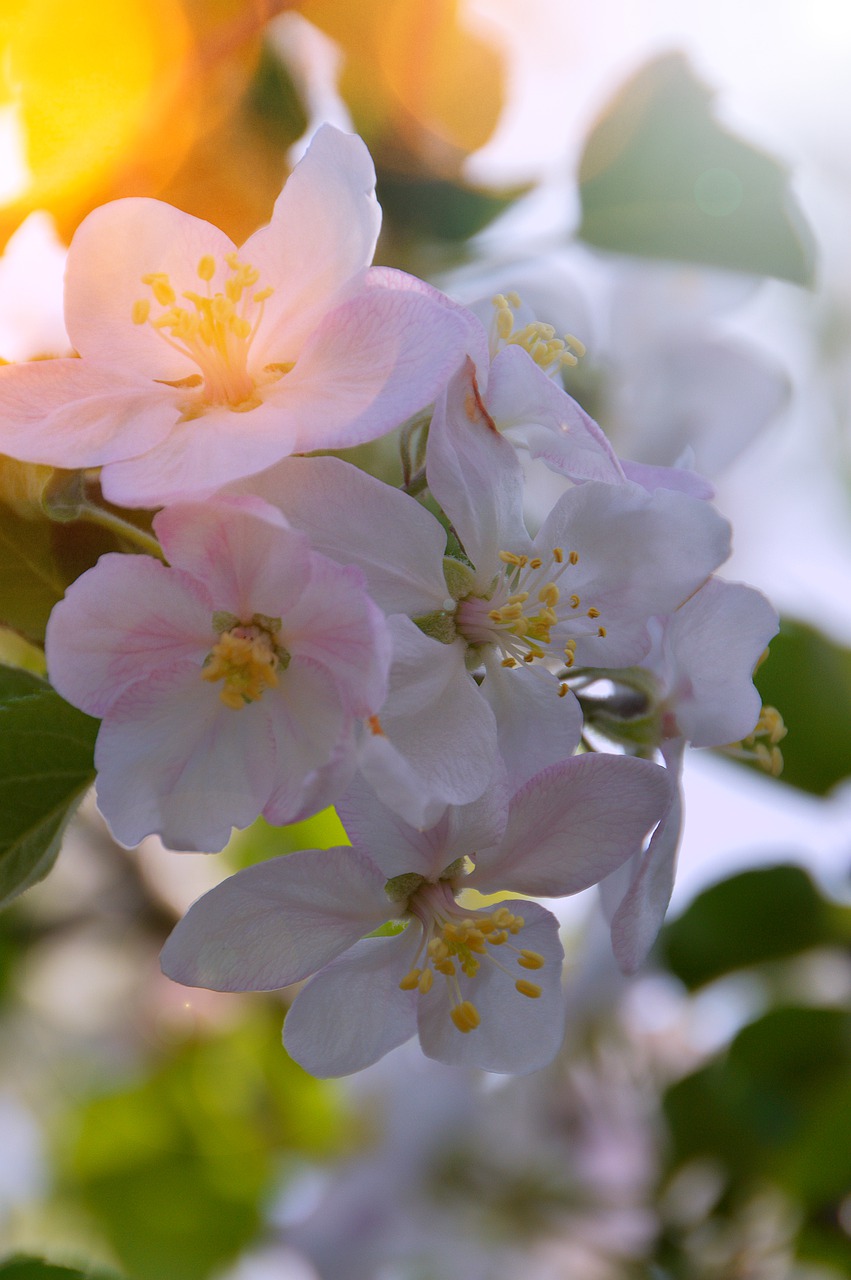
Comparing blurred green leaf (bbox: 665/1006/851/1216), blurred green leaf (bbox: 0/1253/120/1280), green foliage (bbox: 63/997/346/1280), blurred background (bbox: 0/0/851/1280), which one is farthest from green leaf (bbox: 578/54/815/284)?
green foliage (bbox: 63/997/346/1280)

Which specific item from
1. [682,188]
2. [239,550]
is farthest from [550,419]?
[682,188]

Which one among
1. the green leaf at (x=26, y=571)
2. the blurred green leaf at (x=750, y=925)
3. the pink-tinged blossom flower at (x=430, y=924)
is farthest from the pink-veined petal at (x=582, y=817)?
the blurred green leaf at (x=750, y=925)

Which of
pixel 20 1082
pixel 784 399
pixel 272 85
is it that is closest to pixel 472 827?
pixel 272 85

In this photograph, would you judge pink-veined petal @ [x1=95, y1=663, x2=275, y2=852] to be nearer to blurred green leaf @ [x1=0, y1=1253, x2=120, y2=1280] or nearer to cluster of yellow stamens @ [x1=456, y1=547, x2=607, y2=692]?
cluster of yellow stamens @ [x1=456, y1=547, x2=607, y2=692]

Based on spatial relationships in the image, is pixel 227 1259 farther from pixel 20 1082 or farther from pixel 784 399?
pixel 784 399

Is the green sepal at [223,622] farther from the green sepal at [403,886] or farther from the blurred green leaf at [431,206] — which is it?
the blurred green leaf at [431,206]

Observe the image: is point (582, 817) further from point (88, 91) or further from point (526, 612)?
point (88, 91)
